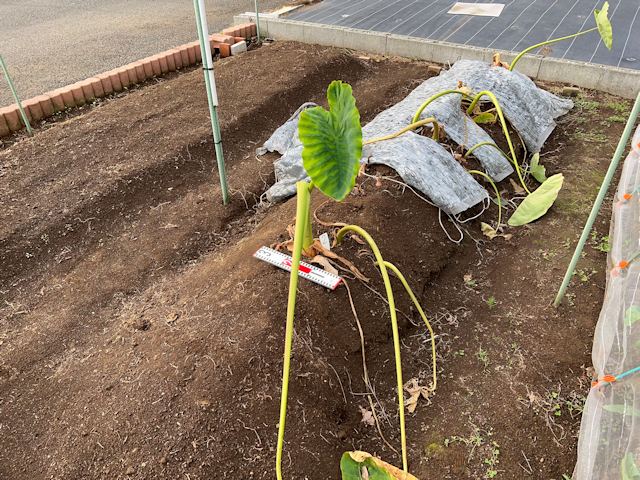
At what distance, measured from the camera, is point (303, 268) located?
1803 millimetres

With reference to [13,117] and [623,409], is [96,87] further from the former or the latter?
[623,409]

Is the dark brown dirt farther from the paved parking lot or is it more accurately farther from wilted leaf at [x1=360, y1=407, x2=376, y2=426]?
the paved parking lot

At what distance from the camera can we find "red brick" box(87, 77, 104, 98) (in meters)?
3.59

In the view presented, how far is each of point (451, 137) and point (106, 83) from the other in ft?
9.58

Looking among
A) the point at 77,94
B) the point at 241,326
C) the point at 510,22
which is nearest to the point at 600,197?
the point at 241,326

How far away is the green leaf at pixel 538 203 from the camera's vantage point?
212 centimetres

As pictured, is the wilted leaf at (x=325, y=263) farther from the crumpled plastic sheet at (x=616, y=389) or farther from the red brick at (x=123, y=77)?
the red brick at (x=123, y=77)

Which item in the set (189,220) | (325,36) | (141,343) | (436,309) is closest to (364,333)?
(436,309)

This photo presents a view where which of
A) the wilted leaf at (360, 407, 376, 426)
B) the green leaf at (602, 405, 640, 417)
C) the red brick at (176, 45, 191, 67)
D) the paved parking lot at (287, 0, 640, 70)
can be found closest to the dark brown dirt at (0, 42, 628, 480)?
the wilted leaf at (360, 407, 376, 426)

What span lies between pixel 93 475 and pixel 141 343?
48cm

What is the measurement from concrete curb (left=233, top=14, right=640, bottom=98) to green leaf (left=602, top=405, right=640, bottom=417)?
3055 millimetres

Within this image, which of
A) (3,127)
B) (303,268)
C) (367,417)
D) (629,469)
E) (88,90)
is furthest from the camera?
(88,90)

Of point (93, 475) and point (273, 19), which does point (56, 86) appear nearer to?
point (273, 19)

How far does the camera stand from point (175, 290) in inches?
77.7
